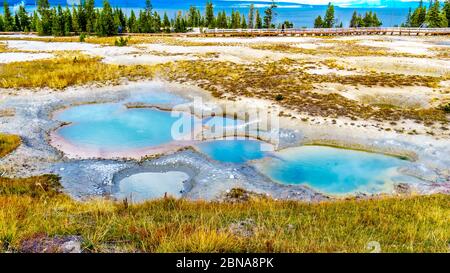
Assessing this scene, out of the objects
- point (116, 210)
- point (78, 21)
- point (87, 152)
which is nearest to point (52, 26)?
point (78, 21)

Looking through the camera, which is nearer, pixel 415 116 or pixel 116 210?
pixel 116 210

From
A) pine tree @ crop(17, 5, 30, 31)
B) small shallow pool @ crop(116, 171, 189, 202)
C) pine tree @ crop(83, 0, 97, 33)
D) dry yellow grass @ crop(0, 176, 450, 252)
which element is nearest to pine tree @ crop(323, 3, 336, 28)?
pine tree @ crop(83, 0, 97, 33)

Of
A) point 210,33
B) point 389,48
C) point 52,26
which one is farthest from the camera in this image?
point 52,26

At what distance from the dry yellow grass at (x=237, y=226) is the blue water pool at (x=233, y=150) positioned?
18.8 feet

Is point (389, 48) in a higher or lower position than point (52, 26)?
lower

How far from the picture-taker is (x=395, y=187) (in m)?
Result: 14.1

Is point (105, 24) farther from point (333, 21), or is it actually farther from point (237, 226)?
point (237, 226)

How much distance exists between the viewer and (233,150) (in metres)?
17.7

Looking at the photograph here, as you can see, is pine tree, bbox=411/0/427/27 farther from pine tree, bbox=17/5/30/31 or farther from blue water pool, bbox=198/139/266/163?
pine tree, bbox=17/5/30/31

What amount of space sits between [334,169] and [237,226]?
8.50 m

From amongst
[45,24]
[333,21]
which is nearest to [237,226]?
[45,24]

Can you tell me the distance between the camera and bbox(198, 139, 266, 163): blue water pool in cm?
1677
